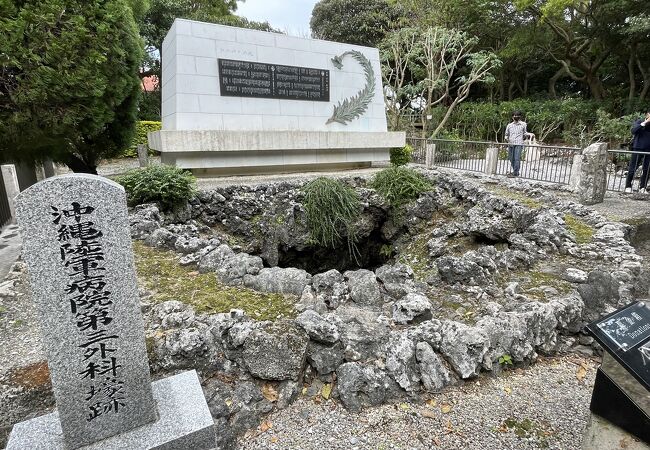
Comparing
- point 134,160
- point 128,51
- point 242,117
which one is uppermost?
point 128,51

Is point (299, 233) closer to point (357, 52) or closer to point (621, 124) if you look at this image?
point (357, 52)

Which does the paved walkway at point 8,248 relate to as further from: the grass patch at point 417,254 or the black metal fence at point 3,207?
the grass patch at point 417,254

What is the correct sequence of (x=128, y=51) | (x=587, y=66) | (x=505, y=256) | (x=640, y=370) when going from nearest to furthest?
(x=640, y=370) → (x=505, y=256) → (x=128, y=51) → (x=587, y=66)

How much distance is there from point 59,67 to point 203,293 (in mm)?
4592

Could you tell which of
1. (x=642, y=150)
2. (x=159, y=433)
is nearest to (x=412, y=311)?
(x=159, y=433)

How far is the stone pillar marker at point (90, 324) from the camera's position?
183cm

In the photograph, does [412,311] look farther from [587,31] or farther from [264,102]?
[587,31]

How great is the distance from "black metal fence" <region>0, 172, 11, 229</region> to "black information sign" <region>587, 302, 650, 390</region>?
914 centimetres

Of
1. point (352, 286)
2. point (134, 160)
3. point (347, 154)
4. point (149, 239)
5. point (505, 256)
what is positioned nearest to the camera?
point (352, 286)

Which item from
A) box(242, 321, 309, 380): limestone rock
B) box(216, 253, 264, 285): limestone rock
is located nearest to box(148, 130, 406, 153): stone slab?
box(216, 253, 264, 285): limestone rock

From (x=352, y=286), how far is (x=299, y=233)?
3.82m

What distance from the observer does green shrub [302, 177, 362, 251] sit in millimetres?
7480

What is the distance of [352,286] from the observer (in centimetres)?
389

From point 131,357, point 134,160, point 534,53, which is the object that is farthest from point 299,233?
point 534,53
